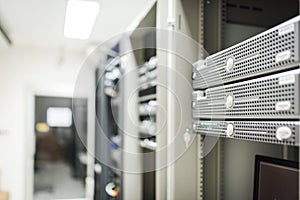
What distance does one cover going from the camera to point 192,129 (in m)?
1.42

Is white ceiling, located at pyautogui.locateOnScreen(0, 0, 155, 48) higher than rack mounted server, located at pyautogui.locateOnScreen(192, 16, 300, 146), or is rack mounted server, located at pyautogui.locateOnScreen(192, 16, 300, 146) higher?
white ceiling, located at pyautogui.locateOnScreen(0, 0, 155, 48)

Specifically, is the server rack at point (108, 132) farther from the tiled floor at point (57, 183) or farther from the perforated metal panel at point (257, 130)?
the tiled floor at point (57, 183)

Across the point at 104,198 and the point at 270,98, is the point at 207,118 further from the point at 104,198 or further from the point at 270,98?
the point at 104,198

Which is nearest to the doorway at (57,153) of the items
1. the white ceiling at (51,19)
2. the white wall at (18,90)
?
the white wall at (18,90)

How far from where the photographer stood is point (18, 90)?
4055 millimetres

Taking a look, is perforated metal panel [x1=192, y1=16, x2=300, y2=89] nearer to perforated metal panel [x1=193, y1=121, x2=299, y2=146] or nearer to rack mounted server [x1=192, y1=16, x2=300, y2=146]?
rack mounted server [x1=192, y1=16, x2=300, y2=146]

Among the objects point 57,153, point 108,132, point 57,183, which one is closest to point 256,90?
point 108,132

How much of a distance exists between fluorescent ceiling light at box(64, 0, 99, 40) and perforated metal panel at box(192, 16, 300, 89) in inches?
50.8

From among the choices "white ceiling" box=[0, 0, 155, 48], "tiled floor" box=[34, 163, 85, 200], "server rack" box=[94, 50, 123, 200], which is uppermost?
"white ceiling" box=[0, 0, 155, 48]

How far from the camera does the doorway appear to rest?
4336 mm

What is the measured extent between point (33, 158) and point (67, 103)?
2.90 feet

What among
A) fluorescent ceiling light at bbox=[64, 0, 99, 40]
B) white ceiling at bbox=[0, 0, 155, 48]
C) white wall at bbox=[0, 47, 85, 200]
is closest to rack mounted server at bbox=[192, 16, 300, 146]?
white ceiling at bbox=[0, 0, 155, 48]

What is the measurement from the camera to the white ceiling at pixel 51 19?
2.51 meters

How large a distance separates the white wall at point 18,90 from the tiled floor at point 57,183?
1.29 feet
